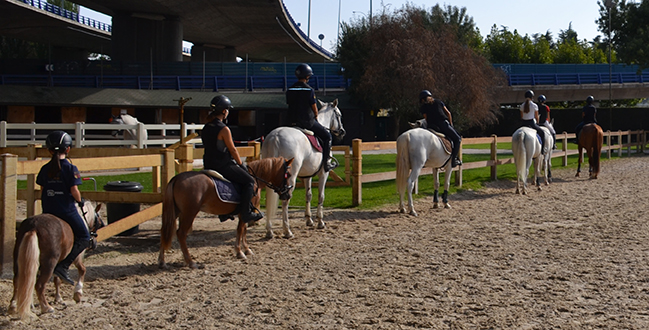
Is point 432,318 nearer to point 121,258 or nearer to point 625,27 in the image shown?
point 121,258

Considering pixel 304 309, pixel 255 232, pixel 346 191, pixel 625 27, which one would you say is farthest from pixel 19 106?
pixel 625 27

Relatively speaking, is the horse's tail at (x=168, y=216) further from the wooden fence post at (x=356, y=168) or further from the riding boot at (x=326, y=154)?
the wooden fence post at (x=356, y=168)

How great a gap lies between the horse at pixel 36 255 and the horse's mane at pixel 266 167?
9.32ft

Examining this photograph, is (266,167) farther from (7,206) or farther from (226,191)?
(7,206)

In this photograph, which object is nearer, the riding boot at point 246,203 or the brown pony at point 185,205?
the brown pony at point 185,205

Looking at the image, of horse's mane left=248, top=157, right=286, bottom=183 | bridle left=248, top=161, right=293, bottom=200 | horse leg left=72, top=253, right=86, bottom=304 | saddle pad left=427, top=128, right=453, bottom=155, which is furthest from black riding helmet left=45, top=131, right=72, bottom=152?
saddle pad left=427, top=128, right=453, bottom=155

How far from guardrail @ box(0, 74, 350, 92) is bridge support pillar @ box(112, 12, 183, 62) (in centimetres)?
338

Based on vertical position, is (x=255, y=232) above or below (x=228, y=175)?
below

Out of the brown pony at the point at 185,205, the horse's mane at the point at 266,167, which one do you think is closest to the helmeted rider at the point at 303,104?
the horse's mane at the point at 266,167

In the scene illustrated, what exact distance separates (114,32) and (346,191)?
3438 cm

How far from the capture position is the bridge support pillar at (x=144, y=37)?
42844mm

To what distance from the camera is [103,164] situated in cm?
645

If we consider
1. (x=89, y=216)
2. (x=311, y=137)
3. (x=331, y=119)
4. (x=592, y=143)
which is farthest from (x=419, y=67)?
(x=89, y=216)

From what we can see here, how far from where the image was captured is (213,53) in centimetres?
5897
